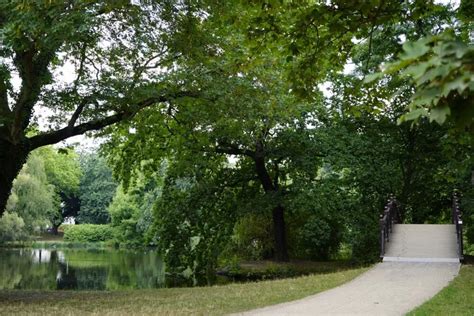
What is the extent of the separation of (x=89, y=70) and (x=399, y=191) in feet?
45.7

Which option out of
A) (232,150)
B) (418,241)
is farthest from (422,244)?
(232,150)

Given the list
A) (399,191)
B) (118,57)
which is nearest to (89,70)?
(118,57)

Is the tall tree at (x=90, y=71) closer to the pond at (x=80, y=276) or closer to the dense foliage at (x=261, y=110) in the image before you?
the dense foliage at (x=261, y=110)

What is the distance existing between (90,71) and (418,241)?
1156 centimetres

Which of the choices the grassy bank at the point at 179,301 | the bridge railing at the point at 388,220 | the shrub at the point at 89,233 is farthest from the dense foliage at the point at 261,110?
the shrub at the point at 89,233

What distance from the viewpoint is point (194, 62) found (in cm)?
1427

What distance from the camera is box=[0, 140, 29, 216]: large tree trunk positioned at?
527 inches

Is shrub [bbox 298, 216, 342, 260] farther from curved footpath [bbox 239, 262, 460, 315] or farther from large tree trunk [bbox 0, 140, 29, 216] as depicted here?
large tree trunk [bbox 0, 140, 29, 216]

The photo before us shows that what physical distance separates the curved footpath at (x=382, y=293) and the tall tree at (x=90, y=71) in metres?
6.20

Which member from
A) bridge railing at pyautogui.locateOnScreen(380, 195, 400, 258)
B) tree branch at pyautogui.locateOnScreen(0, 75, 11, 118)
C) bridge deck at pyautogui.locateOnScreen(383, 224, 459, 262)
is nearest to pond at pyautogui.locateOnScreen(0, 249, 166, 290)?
bridge railing at pyautogui.locateOnScreen(380, 195, 400, 258)

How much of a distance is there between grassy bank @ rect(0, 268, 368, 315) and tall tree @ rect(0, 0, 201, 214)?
3284 millimetres

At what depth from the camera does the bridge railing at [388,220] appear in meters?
16.9

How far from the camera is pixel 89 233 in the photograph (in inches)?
2596

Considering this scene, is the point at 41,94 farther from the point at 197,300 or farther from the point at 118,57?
the point at 197,300
